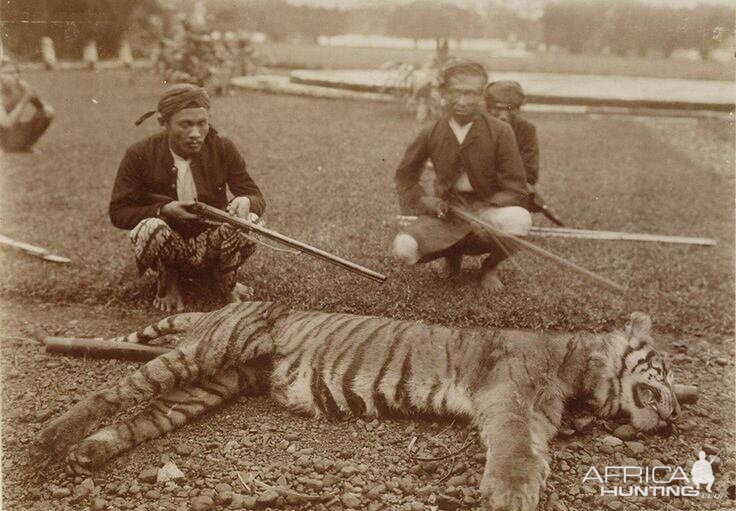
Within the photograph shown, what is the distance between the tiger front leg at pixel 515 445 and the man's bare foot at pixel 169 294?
219 centimetres

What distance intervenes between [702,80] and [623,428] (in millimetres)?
4696

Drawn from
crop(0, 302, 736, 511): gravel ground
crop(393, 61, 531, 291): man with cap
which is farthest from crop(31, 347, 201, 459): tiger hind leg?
crop(393, 61, 531, 291): man with cap

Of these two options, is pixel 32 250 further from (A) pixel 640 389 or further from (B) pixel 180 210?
(A) pixel 640 389

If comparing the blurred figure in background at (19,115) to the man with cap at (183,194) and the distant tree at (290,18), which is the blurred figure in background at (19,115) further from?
the man with cap at (183,194)

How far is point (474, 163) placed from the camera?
4.74 meters

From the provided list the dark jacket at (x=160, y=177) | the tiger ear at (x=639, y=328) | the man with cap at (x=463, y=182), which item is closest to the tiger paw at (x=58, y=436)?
the dark jacket at (x=160, y=177)

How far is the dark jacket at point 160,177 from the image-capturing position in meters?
4.18

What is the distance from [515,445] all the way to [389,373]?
750 millimetres

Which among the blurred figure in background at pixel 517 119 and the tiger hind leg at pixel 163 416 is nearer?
the tiger hind leg at pixel 163 416

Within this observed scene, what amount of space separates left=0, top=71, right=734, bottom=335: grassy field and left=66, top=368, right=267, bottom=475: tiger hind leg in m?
0.78

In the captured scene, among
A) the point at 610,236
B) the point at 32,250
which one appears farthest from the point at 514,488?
the point at 32,250

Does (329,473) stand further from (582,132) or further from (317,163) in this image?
(582,132)

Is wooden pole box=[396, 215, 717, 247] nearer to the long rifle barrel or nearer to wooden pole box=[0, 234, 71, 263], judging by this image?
the long rifle barrel

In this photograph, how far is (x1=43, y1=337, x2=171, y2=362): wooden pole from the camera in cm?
377
